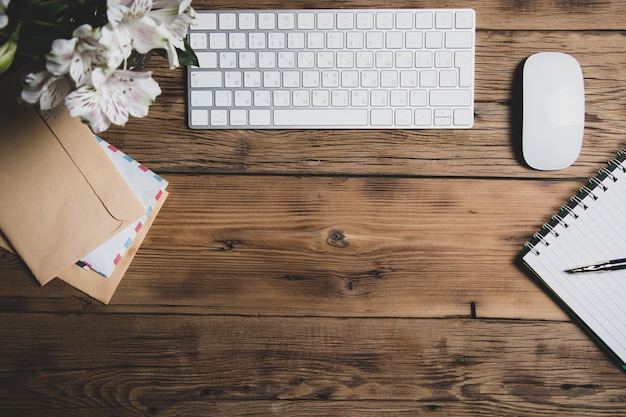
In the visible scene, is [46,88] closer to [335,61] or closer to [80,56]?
[80,56]

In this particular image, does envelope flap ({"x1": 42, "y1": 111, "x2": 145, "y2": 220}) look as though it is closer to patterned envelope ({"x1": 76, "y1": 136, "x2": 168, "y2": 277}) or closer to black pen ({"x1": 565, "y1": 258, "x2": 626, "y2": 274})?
patterned envelope ({"x1": 76, "y1": 136, "x2": 168, "y2": 277})

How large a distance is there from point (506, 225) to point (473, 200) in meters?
0.06

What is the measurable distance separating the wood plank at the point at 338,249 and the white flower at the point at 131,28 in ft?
1.03

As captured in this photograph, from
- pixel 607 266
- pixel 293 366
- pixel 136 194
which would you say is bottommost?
pixel 293 366

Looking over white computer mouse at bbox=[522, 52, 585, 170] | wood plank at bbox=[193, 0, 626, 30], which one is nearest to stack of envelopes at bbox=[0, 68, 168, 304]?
wood plank at bbox=[193, 0, 626, 30]

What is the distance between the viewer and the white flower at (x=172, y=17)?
0.50 metres

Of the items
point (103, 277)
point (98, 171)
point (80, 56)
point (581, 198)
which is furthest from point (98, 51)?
point (581, 198)

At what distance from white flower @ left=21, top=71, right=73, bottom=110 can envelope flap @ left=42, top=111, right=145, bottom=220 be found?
0.21 meters

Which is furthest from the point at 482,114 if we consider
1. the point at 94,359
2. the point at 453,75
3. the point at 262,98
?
the point at 94,359

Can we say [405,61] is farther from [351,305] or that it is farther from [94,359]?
[94,359]

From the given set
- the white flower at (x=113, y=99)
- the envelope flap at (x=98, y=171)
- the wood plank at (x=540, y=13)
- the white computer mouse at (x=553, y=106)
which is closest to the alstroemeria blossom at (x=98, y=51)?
the white flower at (x=113, y=99)

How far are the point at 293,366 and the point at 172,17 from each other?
1.72 feet

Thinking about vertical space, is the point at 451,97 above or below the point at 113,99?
below

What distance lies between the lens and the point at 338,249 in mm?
783
